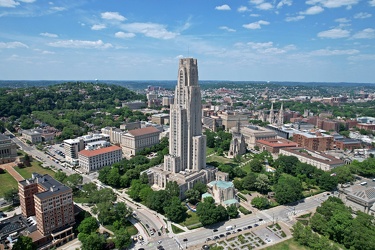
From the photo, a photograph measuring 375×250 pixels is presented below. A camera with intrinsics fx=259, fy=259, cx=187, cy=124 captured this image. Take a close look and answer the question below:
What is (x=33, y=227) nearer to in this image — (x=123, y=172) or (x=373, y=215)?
(x=123, y=172)

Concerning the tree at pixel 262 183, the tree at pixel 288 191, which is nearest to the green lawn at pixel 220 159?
the tree at pixel 262 183

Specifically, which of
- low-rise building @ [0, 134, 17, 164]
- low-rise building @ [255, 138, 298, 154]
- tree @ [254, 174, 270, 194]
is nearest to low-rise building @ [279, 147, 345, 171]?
low-rise building @ [255, 138, 298, 154]

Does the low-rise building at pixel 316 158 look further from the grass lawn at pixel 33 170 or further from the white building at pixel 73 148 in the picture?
the grass lawn at pixel 33 170

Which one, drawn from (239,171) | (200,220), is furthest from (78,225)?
(239,171)

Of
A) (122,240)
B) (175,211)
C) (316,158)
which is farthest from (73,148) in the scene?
(316,158)

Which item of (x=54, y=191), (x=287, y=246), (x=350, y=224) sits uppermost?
(x=54, y=191)

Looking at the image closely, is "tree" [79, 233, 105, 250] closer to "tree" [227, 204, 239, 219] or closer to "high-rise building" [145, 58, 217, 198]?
"tree" [227, 204, 239, 219]

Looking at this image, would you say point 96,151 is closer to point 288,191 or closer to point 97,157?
point 97,157
